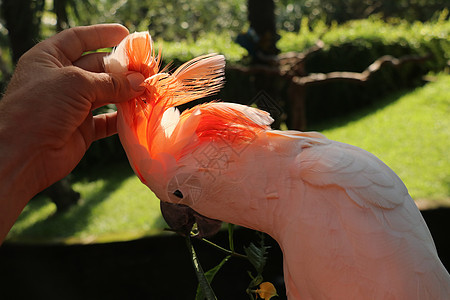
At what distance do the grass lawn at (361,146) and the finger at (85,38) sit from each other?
1457 mm

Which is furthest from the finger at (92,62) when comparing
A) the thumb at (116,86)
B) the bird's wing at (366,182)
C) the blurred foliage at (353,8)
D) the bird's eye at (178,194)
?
the blurred foliage at (353,8)

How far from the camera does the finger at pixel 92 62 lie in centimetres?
89

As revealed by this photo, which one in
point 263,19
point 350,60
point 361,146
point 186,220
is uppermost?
point 263,19

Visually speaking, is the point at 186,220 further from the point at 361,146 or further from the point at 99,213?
the point at 361,146

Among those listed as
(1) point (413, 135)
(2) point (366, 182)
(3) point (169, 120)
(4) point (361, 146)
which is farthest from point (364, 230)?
(1) point (413, 135)

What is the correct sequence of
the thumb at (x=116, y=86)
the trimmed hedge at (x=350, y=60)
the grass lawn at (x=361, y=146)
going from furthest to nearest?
the trimmed hedge at (x=350, y=60) → the grass lawn at (x=361, y=146) → the thumb at (x=116, y=86)

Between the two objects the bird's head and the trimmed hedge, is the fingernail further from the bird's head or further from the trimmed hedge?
the trimmed hedge

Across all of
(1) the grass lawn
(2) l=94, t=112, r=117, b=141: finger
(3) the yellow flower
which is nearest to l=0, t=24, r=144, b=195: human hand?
(2) l=94, t=112, r=117, b=141: finger

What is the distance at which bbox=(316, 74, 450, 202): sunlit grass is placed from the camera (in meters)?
3.16

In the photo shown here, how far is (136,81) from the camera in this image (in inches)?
31.3

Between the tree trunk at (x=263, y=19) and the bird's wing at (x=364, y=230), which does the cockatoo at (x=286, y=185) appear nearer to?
Result: the bird's wing at (x=364, y=230)

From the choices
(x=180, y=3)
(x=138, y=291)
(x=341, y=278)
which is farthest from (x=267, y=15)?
(x=180, y=3)

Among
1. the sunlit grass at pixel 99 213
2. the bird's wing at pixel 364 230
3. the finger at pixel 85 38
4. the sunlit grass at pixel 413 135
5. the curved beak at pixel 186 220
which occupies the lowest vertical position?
the sunlit grass at pixel 99 213

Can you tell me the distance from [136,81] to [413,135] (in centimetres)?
378
